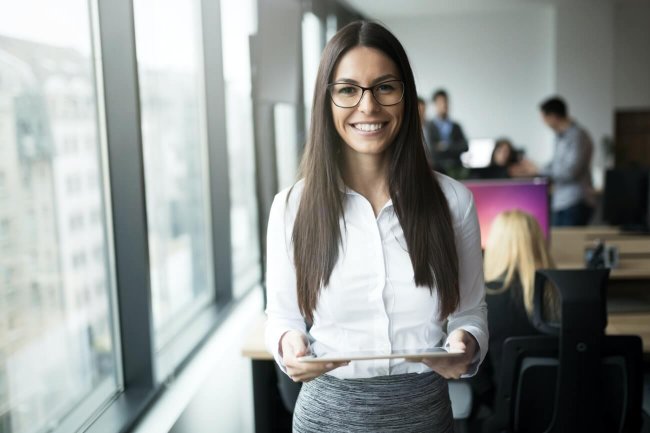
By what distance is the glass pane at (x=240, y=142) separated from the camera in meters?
3.68

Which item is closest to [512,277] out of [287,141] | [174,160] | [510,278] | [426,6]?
[510,278]

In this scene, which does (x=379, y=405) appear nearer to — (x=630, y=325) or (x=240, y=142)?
(x=630, y=325)

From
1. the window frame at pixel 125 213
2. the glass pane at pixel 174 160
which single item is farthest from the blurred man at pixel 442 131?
the window frame at pixel 125 213

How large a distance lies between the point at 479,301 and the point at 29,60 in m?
1.37

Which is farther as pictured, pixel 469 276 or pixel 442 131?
pixel 442 131

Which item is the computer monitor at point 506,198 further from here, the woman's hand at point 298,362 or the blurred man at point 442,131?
the blurred man at point 442,131

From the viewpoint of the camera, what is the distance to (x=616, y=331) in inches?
92.1

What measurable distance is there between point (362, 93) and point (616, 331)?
1.73m

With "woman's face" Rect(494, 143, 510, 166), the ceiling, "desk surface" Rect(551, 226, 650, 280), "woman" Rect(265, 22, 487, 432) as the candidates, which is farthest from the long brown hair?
the ceiling

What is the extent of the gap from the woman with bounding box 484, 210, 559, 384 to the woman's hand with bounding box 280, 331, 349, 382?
123cm

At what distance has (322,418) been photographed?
3.88 ft

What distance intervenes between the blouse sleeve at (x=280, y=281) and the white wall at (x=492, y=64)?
341 inches

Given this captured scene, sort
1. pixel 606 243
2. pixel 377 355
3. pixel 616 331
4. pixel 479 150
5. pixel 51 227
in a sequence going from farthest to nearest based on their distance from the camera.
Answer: pixel 479 150, pixel 606 243, pixel 616 331, pixel 51 227, pixel 377 355

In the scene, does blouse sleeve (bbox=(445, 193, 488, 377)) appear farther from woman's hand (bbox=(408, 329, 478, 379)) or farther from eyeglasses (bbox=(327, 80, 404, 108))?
eyeglasses (bbox=(327, 80, 404, 108))
